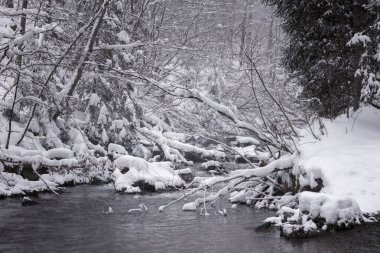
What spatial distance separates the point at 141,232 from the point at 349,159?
4837 millimetres

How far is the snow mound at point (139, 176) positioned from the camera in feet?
46.3

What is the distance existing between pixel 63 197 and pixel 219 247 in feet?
20.3

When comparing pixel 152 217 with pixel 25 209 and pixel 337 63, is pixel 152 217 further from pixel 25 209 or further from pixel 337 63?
pixel 337 63

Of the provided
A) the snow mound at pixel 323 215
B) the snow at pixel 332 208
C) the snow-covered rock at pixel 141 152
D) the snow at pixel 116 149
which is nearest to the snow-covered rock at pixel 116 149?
the snow at pixel 116 149

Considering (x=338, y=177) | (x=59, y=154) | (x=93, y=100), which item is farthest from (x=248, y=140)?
(x=338, y=177)

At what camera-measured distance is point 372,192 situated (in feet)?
28.8

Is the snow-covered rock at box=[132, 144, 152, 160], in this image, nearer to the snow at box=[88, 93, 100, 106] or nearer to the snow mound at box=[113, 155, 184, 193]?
the snow at box=[88, 93, 100, 106]

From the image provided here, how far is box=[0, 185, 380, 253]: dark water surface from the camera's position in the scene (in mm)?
7738

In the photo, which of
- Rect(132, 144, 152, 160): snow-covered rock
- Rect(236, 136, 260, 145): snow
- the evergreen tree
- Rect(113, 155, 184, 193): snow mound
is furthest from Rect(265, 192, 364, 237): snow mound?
Rect(132, 144, 152, 160): snow-covered rock

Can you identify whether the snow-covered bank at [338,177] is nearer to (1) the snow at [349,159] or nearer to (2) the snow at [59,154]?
(1) the snow at [349,159]

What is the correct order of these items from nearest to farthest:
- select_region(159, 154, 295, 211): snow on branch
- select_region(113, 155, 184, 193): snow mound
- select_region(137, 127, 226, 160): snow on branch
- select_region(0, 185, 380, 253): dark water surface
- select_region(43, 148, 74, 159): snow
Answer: select_region(0, 185, 380, 253): dark water surface, select_region(159, 154, 295, 211): snow on branch, select_region(113, 155, 184, 193): snow mound, select_region(43, 148, 74, 159): snow, select_region(137, 127, 226, 160): snow on branch

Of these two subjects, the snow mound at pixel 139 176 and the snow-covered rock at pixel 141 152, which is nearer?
the snow mound at pixel 139 176

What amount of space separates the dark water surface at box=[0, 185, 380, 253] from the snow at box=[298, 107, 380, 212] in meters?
0.92

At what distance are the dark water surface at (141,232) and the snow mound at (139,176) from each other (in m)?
1.84
